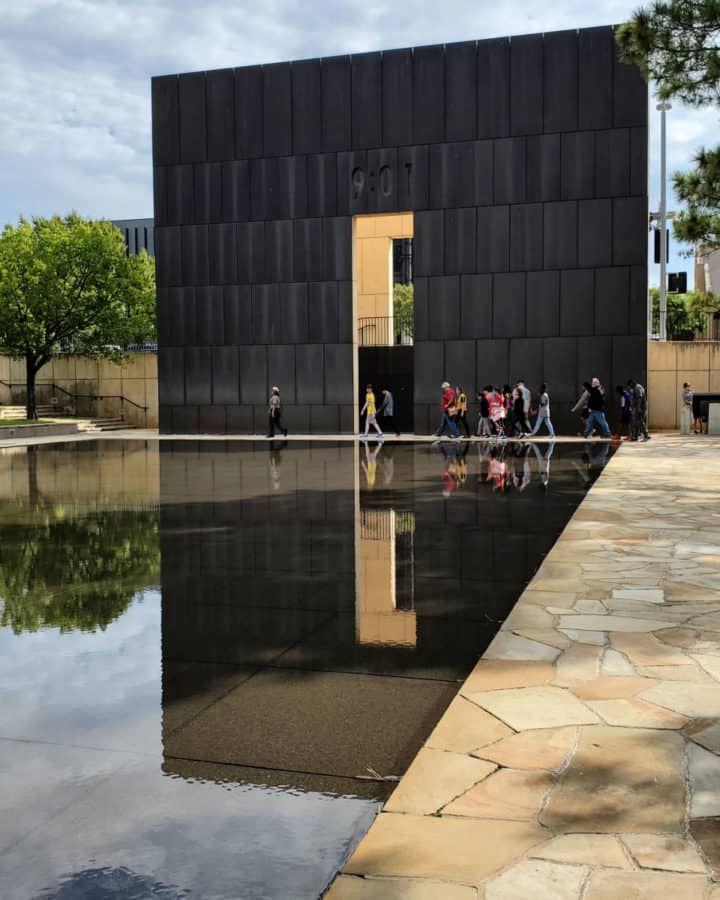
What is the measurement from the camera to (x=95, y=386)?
40.6 metres

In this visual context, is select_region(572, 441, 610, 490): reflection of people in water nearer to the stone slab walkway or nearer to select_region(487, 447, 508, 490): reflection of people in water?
select_region(487, 447, 508, 490): reflection of people in water

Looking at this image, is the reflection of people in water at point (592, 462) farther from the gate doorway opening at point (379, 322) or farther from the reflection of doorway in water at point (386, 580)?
the gate doorway opening at point (379, 322)

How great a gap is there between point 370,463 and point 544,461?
3.70 m

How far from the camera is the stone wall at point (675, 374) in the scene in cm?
3216

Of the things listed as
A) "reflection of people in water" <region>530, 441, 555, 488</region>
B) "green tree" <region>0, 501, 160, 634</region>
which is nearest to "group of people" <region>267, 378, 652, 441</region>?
"reflection of people in water" <region>530, 441, 555, 488</region>

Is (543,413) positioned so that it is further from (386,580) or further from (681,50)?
(386,580)

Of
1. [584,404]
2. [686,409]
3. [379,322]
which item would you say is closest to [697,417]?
[686,409]

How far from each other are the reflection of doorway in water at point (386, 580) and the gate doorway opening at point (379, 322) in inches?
903

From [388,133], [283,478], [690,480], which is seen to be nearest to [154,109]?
[388,133]

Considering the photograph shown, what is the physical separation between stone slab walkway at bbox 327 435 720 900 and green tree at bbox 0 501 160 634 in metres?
3.00

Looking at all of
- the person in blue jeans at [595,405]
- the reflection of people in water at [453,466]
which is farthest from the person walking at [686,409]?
the reflection of people in water at [453,466]

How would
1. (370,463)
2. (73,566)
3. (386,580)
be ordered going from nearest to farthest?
(386,580) < (73,566) < (370,463)

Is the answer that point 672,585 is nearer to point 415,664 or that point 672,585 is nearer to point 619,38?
point 415,664

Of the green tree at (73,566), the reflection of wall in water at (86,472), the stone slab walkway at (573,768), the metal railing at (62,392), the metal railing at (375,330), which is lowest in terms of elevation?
the reflection of wall in water at (86,472)
